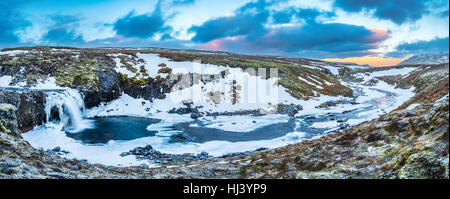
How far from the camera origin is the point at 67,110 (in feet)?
99.8

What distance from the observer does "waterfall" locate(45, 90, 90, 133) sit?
92.8 ft

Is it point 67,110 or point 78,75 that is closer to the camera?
point 67,110

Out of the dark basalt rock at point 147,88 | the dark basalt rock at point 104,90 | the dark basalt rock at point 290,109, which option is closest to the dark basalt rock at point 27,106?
the dark basalt rock at point 104,90

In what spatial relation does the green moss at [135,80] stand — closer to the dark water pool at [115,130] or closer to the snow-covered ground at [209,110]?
the snow-covered ground at [209,110]

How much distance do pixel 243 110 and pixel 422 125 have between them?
29914 mm

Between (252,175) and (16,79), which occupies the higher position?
(16,79)

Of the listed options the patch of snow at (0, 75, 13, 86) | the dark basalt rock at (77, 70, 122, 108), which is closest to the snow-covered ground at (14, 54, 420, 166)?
the patch of snow at (0, 75, 13, 86)

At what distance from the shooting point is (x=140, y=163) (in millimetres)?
17766

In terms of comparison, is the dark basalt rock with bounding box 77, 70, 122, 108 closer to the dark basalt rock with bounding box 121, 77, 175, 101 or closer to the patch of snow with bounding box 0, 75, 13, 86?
the dark basalt rock with bounding box 121, 77, 175, 101

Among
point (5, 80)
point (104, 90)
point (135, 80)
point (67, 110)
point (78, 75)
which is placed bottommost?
point (67, 110)

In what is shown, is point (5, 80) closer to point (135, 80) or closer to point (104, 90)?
point (104, 90)

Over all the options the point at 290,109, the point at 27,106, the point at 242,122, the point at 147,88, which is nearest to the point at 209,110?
the point at 242,122

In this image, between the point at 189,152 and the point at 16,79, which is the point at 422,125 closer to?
the point at 189,152
